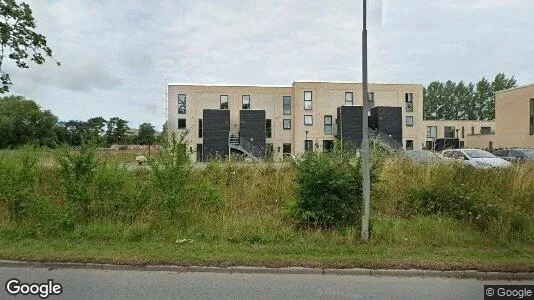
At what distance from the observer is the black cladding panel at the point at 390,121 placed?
45312 millimetres

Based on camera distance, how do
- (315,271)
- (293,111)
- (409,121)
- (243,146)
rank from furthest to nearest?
(409,121) < (293,111) < (243,146) < (315,271)

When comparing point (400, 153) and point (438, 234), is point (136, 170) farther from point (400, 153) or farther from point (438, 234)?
point (400, 153)

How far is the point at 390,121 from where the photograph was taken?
45625 millimetres

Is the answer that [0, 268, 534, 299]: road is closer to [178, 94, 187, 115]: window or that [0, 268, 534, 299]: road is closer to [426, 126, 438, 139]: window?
[178, 94, 187, 115]: window

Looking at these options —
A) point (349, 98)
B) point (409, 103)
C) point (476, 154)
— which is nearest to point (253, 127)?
point (349, 98)

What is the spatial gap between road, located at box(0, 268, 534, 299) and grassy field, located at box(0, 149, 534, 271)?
0.38 m

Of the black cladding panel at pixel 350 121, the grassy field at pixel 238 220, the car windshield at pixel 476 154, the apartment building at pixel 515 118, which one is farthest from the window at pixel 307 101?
the grassy field at pixel 238 220

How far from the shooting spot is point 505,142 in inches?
1745

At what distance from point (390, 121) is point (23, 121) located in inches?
2668

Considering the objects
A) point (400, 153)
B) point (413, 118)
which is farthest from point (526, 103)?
point (400, 153)

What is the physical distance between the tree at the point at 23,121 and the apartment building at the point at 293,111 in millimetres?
35527

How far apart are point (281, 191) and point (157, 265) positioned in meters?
5.31

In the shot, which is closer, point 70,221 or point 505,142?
point 70,221

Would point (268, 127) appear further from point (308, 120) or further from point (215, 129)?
point (215, 129)
